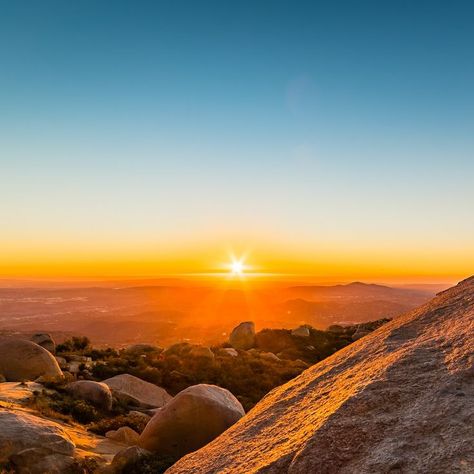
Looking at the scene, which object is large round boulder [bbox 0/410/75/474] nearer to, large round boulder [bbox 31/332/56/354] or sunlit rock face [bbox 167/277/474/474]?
sunlit rock face [bbox 167/277/474/474]

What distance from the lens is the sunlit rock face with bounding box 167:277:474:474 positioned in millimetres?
3320

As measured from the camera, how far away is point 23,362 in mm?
19422

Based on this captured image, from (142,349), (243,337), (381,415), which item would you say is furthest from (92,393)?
(243,337)

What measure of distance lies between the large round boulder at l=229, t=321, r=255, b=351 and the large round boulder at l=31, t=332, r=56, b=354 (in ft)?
49.9

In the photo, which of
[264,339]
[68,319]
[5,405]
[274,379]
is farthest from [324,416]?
[68,319]

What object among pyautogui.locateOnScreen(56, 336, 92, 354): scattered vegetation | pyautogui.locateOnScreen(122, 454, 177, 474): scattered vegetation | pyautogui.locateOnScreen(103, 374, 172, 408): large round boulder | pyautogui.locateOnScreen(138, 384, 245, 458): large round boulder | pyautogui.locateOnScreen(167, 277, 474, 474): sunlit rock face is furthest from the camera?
pyautogui.locateOnScreen(56, 336, 92, 354): scattered vegetation

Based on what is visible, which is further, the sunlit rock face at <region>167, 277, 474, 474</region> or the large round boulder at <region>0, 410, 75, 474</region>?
the large round boulder at <region>0, 410, 75, 474</region>

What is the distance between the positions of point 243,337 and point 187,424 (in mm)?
28425

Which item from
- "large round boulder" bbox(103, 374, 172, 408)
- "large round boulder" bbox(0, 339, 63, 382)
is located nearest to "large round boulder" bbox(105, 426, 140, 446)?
"large round boulder" bbox(103, 374, 172, 408)

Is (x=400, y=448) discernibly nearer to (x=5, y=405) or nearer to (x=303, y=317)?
(x=5, y=405)

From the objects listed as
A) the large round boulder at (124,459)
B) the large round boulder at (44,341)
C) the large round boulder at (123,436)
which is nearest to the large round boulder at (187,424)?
the large round boulder at (124,459)

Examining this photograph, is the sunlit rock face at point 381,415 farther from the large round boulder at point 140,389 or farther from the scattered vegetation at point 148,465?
the large round boulder at point 140,389

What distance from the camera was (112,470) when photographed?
9336 mm

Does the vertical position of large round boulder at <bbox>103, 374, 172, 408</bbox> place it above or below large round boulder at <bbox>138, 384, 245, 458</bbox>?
A: below
